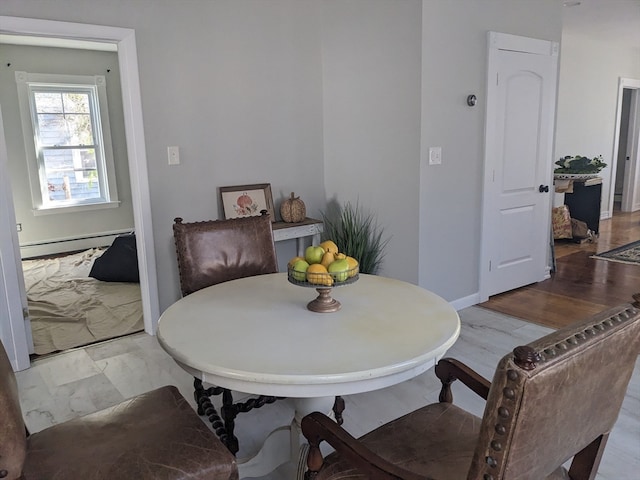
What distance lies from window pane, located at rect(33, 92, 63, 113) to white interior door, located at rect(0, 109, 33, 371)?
3.43 meters

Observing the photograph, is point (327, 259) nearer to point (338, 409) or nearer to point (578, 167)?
point (338, 409)

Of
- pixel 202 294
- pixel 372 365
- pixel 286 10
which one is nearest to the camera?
pixel 372 365

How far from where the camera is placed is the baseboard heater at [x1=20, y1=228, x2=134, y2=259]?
19.1 feet

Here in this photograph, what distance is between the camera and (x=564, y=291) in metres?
4.20

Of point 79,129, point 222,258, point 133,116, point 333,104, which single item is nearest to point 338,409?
point 222,258

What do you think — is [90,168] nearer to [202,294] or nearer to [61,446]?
[202,294]

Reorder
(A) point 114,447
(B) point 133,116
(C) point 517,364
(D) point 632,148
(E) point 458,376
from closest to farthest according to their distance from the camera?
(C) point 517,364
(A) point 114,447
(E) point 458,376
(B) point 133,116
(D) point 632,148

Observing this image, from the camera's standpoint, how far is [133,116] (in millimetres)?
3129

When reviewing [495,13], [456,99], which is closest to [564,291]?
[456,99]

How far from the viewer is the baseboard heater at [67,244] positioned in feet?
19.1

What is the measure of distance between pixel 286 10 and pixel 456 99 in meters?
1.43

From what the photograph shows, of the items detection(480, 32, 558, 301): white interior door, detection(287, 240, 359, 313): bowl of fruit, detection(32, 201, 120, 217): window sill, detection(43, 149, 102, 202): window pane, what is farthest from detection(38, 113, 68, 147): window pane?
detection(287, 240, 359, 313): bowl of fruit

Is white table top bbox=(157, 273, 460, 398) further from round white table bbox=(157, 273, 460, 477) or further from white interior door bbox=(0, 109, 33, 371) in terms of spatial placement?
white interior door bbox=(0, 109, 33, 371)

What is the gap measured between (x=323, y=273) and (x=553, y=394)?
79cm
